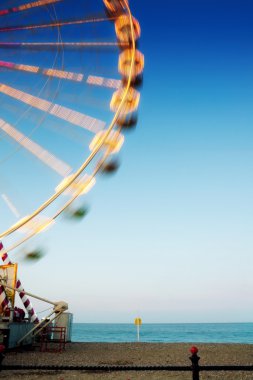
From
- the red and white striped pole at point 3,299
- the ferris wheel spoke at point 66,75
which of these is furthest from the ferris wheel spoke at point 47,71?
the red and white striped pole at point 3,299

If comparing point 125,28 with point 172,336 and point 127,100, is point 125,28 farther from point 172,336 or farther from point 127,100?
point 172,336

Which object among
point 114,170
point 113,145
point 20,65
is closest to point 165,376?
point 114,170

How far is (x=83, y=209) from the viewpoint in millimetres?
9602

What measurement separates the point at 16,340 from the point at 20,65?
37.4 feet

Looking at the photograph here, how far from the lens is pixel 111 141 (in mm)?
9938

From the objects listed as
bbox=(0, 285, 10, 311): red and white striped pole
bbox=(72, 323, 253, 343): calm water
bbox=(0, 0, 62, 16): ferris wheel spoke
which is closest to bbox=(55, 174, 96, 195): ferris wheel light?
bbox=(0, 0, 62, 16): ferris wheel spoke

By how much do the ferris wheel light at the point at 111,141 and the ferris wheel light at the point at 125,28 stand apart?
3033 millimetres

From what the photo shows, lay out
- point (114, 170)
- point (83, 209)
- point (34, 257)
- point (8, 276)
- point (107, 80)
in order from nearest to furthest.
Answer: point (34, 257), point (83, 209), point (114, 170), point (107, 80), point (8, 276)

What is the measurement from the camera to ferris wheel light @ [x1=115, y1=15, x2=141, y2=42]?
10.9 metres

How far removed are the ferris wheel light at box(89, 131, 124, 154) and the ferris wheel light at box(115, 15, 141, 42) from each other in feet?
9.95

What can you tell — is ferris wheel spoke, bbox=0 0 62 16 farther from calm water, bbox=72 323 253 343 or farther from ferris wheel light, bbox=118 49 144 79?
calm water, bbox=72 323 253 343

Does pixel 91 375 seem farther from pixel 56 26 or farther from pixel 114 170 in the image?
pixel 56 26

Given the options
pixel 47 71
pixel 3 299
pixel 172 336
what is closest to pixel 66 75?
pixel 47 71

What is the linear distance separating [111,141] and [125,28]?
3.58 meters
